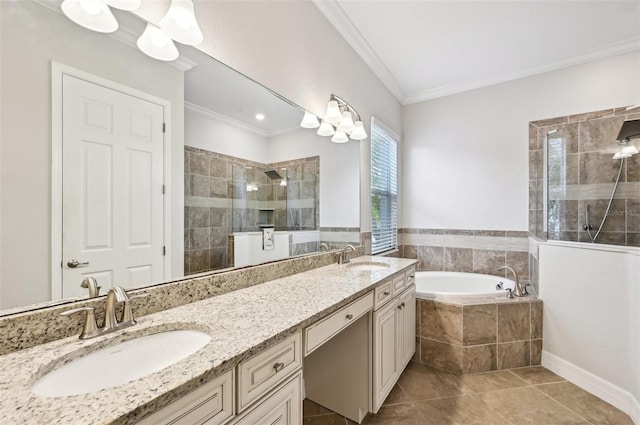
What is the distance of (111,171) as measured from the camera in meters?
0.95

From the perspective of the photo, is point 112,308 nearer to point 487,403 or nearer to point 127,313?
point 127,313

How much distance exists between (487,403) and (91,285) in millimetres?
2329

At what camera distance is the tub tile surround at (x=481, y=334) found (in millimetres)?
2256

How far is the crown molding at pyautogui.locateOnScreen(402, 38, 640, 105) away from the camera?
2.53m

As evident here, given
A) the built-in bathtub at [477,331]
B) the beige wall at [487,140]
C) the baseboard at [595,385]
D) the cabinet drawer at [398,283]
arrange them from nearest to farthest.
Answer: the baseboard at [595,385], the cabinet drawer at [398,283], the built-in bathtub at [477,331], the beige wall at [487,140]

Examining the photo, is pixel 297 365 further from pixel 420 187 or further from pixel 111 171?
pixel 420 187

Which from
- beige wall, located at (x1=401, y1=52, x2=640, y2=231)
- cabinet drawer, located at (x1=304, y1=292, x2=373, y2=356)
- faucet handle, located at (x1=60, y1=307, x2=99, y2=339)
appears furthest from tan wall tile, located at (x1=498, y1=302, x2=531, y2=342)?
faucet handle, located at (x1=60, y1=307, x2=99, y2=339)

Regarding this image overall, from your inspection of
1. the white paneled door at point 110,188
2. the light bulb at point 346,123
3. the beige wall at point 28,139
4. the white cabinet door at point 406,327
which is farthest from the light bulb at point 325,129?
the beige wall at point 28,139

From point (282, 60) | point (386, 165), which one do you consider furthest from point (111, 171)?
point (386, 165)

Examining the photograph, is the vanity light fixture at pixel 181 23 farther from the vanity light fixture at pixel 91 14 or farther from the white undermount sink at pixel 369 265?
the white undermount sink at pixel 369 265

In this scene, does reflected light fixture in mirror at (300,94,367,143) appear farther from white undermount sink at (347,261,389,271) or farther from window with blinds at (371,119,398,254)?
white undermount sink at (347,261,389,271)

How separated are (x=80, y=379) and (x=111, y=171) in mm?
615

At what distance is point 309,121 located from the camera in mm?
2021

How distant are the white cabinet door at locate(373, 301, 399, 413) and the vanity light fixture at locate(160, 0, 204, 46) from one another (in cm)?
161
